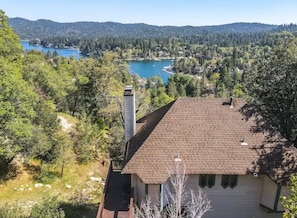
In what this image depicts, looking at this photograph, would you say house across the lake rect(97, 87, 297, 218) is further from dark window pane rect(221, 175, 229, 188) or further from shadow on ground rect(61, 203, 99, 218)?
shadow on ground rect(61, 203, 99, 218)

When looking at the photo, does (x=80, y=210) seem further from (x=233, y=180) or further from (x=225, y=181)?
(x=233, y=180)

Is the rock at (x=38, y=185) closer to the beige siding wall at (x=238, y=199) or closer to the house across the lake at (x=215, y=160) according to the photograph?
the house across the lake at (x=215, y=160)

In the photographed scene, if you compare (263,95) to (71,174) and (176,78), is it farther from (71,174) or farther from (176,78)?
A: (176,78)

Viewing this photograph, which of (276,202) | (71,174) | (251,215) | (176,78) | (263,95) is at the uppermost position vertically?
(263,95)

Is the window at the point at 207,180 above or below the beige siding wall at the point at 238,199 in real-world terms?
above

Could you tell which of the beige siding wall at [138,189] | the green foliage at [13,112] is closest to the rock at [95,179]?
the green foliage at [13,112]

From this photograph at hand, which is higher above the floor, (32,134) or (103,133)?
(32,134)

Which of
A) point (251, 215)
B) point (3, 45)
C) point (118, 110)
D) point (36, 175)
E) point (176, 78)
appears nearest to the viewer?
point (251, 215)

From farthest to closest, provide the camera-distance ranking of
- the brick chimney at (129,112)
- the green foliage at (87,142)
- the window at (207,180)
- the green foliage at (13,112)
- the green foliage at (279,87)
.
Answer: the green foliage at (87,142)
the green foliage at (13,112)
the green foliage at (279,87)
the brick chimney at (129,112)
the window at (207,180)

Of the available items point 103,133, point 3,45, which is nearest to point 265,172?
point 103,133
